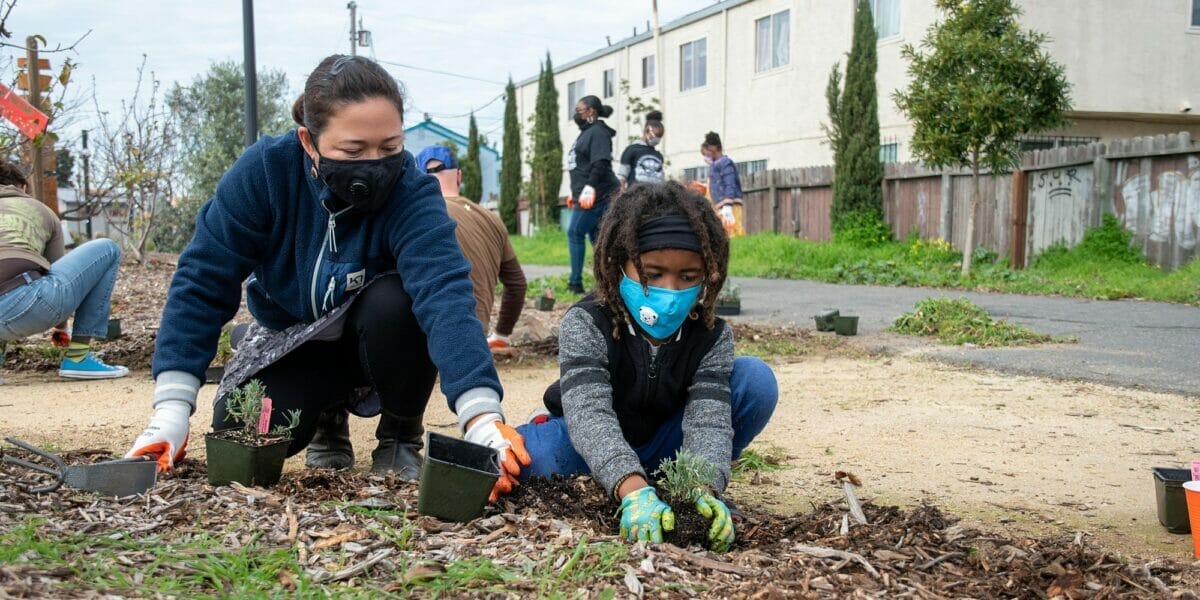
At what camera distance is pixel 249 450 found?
284 centimetres

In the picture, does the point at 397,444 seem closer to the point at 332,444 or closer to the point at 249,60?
the point at 332,444

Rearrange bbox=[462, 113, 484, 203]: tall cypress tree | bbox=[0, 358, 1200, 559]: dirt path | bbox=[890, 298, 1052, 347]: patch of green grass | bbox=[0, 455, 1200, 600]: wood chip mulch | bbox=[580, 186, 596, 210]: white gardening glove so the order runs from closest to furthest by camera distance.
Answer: bbox=[0, 455, 1200, 600]: wood chip mulch
bbox=[0, 358, 1200, 559]: dirt path
bbox=[890, 298, 1052, 347]: patch of green grass
bbox=[580, 186, 596, 210]: white gardening glove
bbox=[462, 113, 484, 203]: tall cypress tree

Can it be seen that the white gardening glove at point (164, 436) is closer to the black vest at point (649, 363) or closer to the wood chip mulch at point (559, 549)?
the wood chip mulch at point (559, 549)

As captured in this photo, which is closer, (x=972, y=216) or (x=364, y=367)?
(x=364, y=367)

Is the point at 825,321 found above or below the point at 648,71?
below

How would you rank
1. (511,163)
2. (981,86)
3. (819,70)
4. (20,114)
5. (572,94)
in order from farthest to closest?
(511,163) < (572,94) < (819,70) < (981,86) < (20,114)

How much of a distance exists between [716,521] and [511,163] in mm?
34536

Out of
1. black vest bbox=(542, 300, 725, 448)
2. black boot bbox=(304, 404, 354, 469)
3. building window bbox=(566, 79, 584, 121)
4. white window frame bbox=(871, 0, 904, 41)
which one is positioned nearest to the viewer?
black vest bbox=(542, 300, 725, 448)

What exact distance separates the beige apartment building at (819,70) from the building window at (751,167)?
0.05 m

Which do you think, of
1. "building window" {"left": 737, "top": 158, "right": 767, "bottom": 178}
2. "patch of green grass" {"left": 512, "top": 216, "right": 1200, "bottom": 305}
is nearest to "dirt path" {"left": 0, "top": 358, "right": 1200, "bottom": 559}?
"patch of green grass" {"left": 512, "top": 216, "right": 1200, "bottom": 305}

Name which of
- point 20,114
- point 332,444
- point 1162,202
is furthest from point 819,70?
point 332,444

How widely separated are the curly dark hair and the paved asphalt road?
3770mm

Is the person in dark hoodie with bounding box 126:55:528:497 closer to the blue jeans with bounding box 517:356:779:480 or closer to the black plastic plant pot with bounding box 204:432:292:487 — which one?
the black plastic plant pot with bounding box 204:432:292:487

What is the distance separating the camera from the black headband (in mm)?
2930
